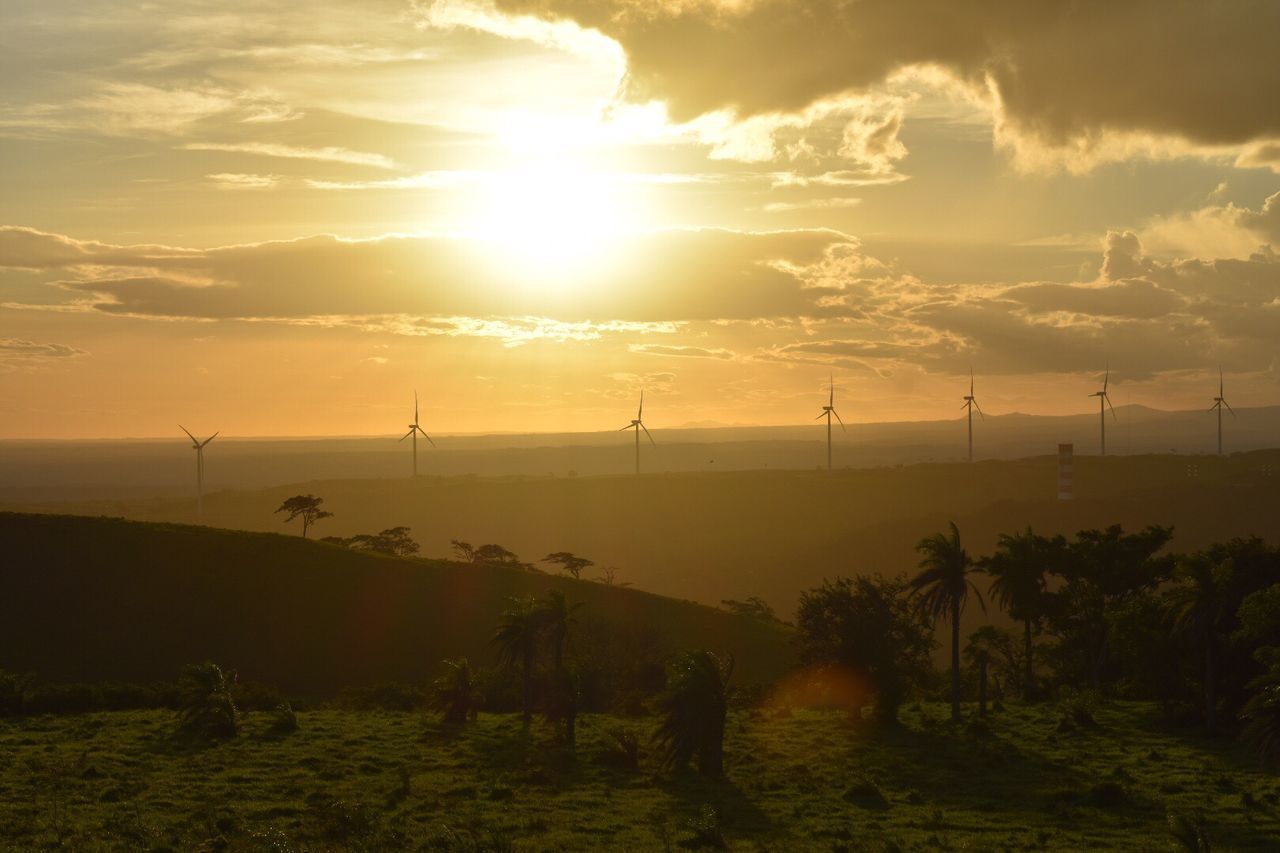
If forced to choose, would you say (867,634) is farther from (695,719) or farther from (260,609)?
(260,609)

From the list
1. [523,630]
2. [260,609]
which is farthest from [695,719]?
[260,609]

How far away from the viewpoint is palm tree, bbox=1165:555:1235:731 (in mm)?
69688

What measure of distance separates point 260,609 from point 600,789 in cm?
6523

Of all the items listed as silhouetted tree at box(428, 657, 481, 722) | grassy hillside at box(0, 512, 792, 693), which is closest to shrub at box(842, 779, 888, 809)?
silhouetted tree at box(428, 657, 481, 722)

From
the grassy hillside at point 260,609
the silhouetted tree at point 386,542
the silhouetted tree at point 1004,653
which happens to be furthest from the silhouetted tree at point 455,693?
the silhouetted tree at point 386,542

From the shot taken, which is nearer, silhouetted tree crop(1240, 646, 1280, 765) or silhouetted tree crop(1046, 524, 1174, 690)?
silhouetted tree crop(1240, 646, 1280, 765)

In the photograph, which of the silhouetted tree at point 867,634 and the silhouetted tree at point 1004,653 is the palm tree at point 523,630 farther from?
the silhouetted tree at point 1004,653

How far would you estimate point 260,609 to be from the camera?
112 m

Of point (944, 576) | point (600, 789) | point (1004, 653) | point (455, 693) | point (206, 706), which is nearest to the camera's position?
point (600, 789)

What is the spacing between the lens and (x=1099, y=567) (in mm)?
100062

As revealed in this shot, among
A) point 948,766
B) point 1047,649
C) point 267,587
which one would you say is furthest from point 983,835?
point 267,587

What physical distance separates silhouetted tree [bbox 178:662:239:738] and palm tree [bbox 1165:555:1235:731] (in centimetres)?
5665

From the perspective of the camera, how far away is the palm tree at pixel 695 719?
60969 millimetres

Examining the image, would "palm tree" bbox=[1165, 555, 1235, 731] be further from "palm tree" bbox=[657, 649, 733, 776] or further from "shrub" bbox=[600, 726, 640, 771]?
"shrub" bbox=[600, 726, 640, 771]
